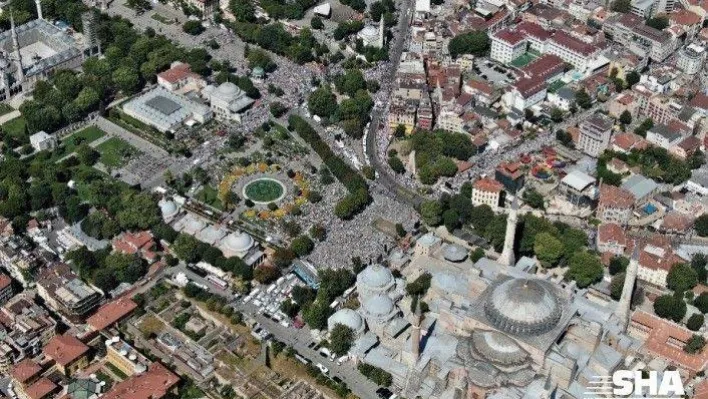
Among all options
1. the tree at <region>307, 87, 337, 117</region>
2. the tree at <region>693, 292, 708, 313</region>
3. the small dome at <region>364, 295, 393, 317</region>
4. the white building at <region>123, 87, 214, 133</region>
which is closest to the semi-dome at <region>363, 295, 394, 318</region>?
the small dome at <region>364, 295, 393, 317</region>

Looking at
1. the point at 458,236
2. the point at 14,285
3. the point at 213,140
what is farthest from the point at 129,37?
the point at 458,236

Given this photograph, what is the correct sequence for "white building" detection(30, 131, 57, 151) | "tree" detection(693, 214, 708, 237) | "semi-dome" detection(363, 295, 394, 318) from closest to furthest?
"semi-dome" detection(363, 295, 394, 318), "tree" detection(693, 214, 708, 237), "white building" detection(30, 131, 57, 151)

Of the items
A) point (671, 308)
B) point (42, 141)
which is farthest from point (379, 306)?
point (42, 141)

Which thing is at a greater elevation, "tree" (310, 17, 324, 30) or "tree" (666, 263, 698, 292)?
"tree" (666, 263, 698, 292)

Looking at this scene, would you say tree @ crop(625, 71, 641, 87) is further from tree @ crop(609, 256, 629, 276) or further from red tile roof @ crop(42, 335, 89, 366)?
red tile roof @ crop(42, 335, 89, 366)

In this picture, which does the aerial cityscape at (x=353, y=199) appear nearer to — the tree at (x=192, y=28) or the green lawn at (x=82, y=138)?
the tree at (x=192, y=28)
